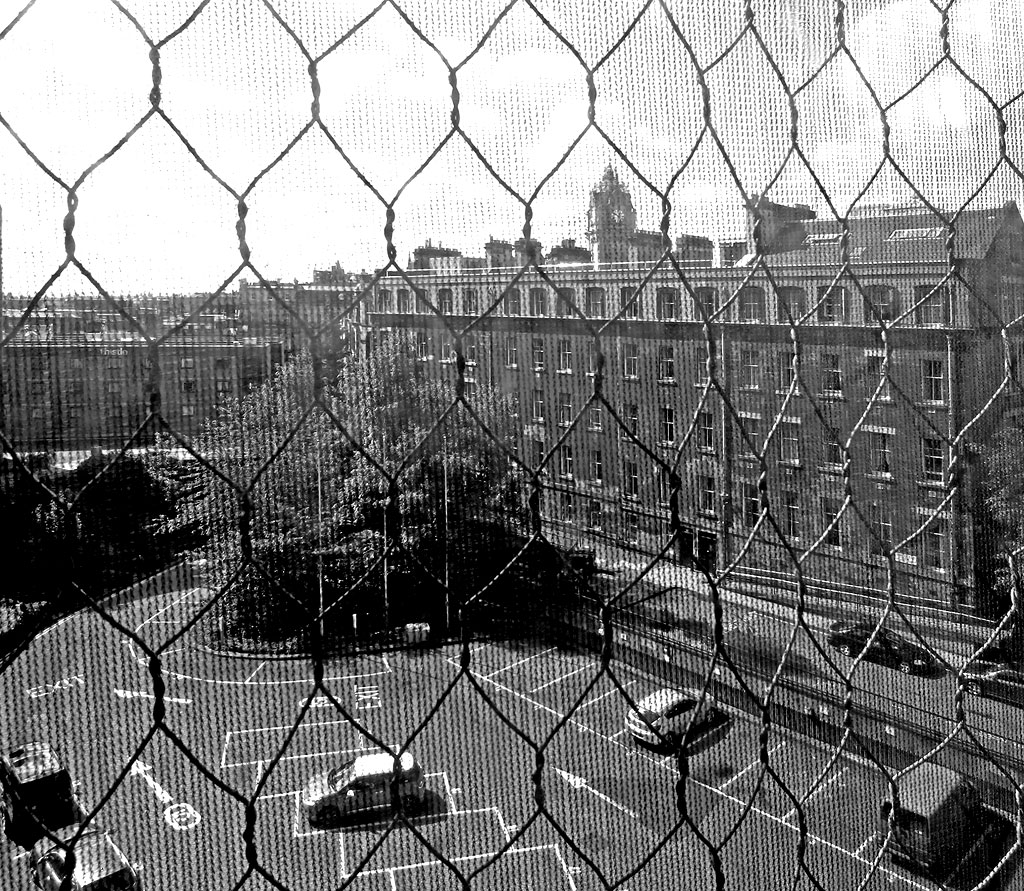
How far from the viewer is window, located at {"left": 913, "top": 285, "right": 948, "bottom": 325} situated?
1.09 meters

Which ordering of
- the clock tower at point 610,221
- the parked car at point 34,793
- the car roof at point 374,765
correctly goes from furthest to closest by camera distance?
the clock tower at point 610,221 < the car roof at point 374,765 < the parked car at point 34,793

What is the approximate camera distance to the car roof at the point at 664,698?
91cm

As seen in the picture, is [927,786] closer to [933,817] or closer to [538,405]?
[933,817]

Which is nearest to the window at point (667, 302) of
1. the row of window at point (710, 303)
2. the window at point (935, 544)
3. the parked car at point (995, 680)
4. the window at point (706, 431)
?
the row of window at point (710, 303)

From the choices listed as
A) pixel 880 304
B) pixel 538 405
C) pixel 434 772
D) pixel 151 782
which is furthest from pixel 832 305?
pixel 151 782

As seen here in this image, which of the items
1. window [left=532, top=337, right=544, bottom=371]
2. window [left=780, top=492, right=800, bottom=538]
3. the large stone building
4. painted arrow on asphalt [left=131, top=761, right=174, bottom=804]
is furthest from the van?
painted arrow on asphalt [left=131, top=761, right=174, bottom=804]

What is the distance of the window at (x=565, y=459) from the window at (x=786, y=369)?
0.27 m

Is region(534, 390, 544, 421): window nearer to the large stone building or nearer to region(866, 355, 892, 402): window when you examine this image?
the large stone building

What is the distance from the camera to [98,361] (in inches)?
28.1

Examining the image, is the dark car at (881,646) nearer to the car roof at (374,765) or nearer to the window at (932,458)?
the window at (932,458)

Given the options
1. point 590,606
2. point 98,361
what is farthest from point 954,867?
point 98,361

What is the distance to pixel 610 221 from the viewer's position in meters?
0.89

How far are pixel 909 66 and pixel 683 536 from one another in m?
0.61

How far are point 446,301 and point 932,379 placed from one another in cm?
61
